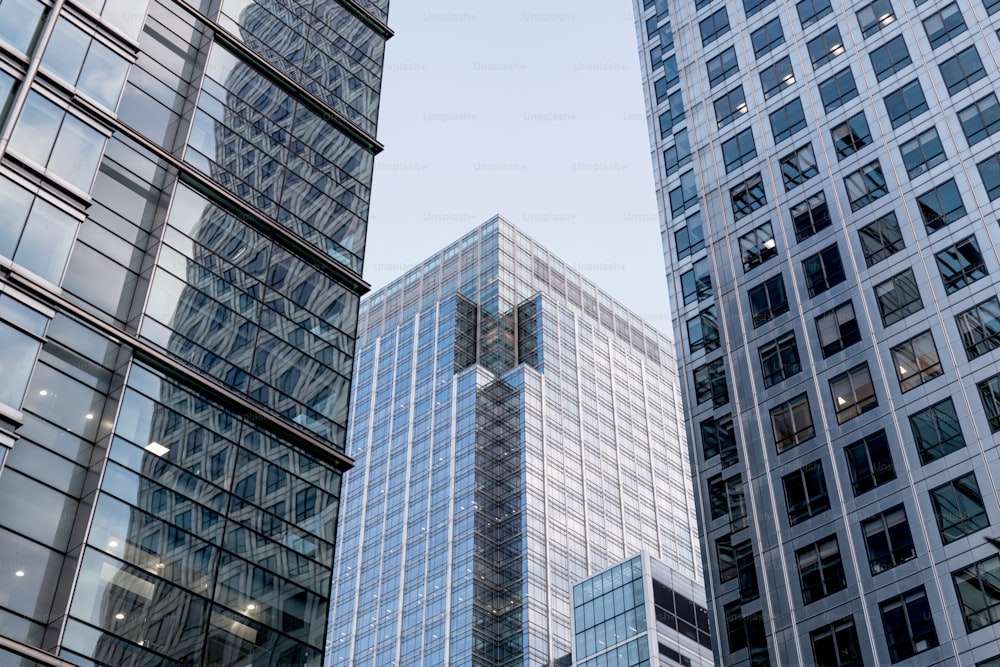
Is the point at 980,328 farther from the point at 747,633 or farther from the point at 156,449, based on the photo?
the point at 156,449

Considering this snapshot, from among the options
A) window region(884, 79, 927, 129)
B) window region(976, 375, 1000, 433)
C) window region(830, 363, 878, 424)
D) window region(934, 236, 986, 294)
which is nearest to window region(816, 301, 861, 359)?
window region(830, 363, 878, 424)

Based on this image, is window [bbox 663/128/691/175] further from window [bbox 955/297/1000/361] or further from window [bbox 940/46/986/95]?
window [bbox 955/297/1000/361]

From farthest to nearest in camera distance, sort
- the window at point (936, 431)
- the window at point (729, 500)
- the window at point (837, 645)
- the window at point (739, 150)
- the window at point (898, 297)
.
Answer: the window at point (739, 150) < the window at point (729, 500) < the window at point (898, 297) < the window at point (936, 431) < the window at point (837, 645)

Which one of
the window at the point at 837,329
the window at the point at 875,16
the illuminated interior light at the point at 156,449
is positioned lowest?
the illuminated interior light at the point at 156,449

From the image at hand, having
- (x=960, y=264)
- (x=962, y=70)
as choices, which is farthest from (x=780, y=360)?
(x=962, y=70)

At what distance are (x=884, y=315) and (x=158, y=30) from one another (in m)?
32.6

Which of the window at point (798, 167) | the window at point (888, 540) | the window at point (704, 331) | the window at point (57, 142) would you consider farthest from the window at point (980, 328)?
the window at point (57, 142)

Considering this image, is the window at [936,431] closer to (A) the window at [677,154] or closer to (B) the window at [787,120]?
(B) the window at [787,120]

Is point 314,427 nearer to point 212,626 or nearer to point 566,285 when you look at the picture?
point 212,626

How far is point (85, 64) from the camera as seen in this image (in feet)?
125

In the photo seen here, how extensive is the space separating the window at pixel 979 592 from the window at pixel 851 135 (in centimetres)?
2327

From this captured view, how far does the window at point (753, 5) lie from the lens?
229 ft

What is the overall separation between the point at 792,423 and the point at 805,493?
366cm

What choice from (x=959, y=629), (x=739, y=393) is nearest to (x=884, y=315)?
(x=739, y=393)
